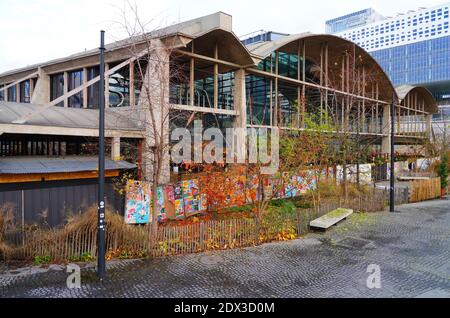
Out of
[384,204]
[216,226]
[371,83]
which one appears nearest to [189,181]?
[216,226]

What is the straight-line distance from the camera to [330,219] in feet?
46.1

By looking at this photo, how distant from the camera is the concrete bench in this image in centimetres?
1328

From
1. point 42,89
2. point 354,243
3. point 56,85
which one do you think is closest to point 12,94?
point 42,89

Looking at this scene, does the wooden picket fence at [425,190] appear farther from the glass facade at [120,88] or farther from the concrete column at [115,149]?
the glass facade at [120,88]

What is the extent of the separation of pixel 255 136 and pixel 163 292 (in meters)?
10.3

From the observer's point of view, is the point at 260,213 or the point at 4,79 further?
the point at 4,79

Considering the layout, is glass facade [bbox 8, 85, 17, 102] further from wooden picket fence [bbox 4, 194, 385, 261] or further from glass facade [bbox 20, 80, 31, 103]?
wooden picket fence [bbox 4, 194, 385, 261]

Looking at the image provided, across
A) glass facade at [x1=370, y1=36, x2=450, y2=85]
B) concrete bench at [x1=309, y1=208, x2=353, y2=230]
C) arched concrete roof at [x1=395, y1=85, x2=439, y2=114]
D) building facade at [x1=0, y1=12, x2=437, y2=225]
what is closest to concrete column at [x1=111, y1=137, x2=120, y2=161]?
building facade at [x1=0, y1=12, x2=437, y2=225]

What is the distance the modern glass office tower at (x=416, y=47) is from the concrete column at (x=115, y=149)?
99.8 m

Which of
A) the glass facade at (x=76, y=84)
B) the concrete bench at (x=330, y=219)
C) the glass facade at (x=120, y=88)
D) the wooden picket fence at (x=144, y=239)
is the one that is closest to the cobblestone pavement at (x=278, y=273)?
the wooden picket fence at (x=144, y=239)

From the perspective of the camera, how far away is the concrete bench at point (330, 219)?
13281 millimetres

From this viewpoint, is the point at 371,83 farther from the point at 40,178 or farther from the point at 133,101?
the point at 40,178

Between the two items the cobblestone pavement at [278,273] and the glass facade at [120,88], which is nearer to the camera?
the cobblestone pavement at [278,273]
